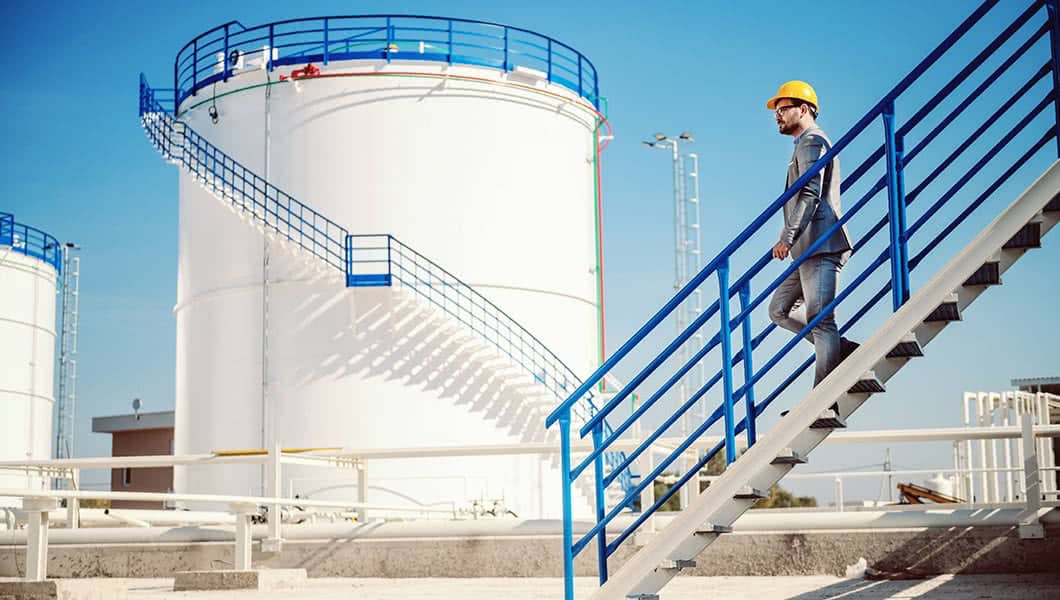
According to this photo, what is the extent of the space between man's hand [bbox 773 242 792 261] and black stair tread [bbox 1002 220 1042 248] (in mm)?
1115

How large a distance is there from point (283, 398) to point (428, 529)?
11438mm

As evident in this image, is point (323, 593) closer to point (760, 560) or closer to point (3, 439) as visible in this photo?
point (760, 560)

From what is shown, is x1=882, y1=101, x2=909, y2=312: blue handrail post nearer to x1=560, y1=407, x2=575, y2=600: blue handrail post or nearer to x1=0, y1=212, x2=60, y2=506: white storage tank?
x1=560, y1=407, x2=575, y2=600: blue handrail post

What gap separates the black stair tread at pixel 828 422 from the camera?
643 cm

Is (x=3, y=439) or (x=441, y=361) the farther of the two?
(x=3, y=439)

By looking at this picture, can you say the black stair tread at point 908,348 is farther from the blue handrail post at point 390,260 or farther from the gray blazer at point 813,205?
the blue handrail post at point 390,260

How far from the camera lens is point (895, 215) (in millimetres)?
6641

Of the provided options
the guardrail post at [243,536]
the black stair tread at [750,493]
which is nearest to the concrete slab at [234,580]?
the guardrail post at [243,536]

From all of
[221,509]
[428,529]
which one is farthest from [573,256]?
[428,529]

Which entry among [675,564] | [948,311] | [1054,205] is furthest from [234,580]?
[1054,205]

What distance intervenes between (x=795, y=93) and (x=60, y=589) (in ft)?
17.1

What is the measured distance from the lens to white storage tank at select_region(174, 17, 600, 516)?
21734 mm

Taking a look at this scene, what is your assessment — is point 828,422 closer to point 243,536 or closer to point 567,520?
point 567,520

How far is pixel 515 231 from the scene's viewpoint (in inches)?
906
